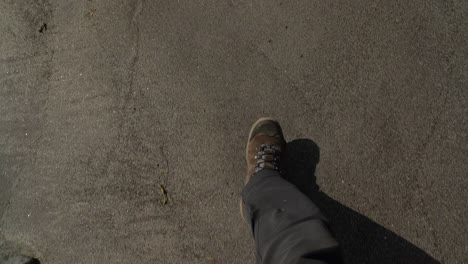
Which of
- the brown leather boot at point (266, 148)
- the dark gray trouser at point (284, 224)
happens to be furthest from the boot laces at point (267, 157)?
the dark gray trouser at point (284, 224)

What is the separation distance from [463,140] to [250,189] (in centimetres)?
137

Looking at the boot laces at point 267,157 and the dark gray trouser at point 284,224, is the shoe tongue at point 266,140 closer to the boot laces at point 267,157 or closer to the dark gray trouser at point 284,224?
the boot laces at point 267,157

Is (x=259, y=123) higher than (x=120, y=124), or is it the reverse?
(x=259, y=123)

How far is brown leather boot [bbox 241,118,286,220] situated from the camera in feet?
8.71

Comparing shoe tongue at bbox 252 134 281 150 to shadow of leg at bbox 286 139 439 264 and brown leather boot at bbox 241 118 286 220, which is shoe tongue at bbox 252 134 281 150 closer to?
brown leather boot at bbox 241 118 286 220

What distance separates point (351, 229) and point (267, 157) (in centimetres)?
70

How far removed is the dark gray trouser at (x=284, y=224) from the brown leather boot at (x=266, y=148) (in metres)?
0.13

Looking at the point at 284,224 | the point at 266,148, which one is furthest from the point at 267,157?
the point at 284,224

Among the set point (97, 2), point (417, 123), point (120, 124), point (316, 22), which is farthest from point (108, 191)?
point (417, 123)

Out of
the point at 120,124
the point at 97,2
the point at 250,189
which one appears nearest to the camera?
the point at 250,189

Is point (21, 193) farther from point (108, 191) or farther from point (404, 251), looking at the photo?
point (404, 251)

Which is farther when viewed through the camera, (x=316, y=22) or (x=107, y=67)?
(x=107, y=67)

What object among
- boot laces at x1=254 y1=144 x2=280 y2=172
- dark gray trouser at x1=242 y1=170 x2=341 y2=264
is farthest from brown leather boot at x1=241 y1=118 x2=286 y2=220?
dark gray trouser at x1=242 y1=170 x2=341 y2=264

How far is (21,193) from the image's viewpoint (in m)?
3.15
